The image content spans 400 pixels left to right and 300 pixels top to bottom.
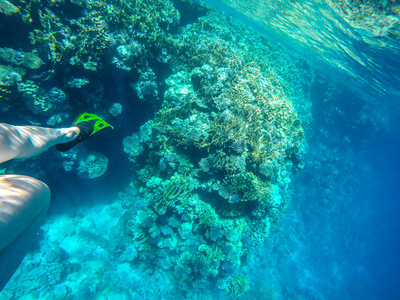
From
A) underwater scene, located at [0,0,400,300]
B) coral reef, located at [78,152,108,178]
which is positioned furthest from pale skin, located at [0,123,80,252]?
coral reef, located at [78,152,108,178]

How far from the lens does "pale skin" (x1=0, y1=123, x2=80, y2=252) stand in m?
1.78

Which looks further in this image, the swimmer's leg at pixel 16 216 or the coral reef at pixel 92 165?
the coral reef at pixel 92 165

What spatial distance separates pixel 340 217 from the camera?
21297mm

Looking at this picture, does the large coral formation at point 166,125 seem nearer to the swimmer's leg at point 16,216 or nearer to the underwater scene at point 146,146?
the underwater scene at point 146,146

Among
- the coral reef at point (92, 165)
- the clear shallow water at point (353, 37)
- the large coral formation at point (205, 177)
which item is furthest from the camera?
the clear shallow water at point (353, 37)

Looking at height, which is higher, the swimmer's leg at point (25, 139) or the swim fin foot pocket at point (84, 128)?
the swimmer's leg at point (25, 139)

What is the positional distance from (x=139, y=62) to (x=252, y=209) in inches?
283

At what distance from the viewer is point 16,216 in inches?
72.9

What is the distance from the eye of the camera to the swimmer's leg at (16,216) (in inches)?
69.5

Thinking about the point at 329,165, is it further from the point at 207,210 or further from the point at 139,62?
the point at 139,62

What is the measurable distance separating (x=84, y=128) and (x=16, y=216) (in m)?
2.64

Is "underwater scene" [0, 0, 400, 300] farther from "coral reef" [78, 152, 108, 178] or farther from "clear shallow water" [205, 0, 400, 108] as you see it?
"clear shallow water" [205, 0, 400, 108]

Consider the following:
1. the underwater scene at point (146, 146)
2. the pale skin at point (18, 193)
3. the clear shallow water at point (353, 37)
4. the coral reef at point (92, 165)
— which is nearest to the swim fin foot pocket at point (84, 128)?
the underwater scene at point (146, 146)

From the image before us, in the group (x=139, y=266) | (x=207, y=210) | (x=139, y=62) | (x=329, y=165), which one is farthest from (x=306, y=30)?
(x=139, y=266)
